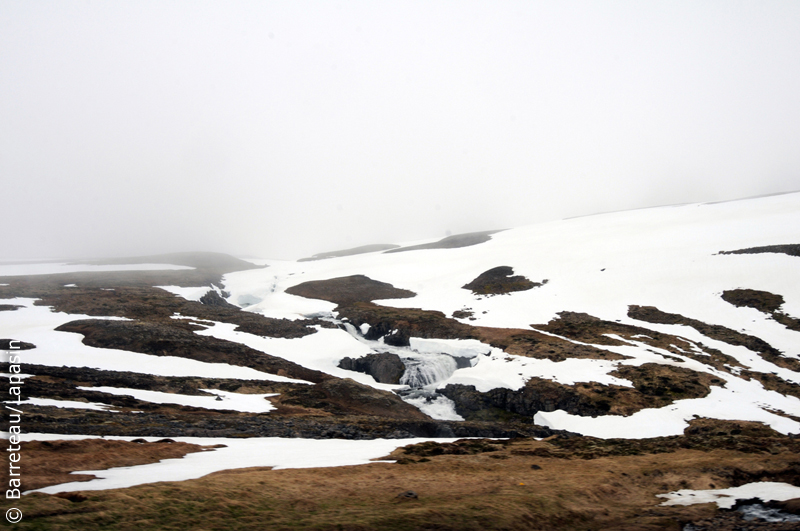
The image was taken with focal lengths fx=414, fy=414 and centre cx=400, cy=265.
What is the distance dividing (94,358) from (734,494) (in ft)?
134

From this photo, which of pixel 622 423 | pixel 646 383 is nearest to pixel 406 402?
pixel 622 423

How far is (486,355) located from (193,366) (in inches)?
1112

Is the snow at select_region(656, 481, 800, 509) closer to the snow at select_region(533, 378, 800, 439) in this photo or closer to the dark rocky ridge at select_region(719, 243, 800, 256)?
the snow at select_region(533, 378, 800, 439)

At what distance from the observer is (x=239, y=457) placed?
1845 cm

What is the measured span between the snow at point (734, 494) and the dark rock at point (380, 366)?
28.7 m

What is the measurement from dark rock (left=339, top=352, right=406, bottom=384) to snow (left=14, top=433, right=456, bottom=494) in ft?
56.7

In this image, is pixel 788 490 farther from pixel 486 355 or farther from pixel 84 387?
pixel 84 387

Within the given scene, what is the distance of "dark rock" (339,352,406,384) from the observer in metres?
41.8

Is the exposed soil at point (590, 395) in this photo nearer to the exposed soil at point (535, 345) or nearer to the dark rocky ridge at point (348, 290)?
the exposed soil at point (535, 345)

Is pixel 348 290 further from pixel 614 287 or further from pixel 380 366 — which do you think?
pixel 614 287

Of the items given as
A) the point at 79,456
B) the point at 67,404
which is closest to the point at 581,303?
the point at 67,404

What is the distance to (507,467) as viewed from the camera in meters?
18.5

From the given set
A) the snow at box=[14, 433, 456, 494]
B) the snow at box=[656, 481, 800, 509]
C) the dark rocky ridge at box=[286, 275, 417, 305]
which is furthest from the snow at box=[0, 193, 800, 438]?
the snow at box=[14, 433, 456, 494]

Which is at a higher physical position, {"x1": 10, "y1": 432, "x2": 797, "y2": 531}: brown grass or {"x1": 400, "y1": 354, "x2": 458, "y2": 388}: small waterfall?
{"x1": 10, "y1": 432, "x2": 797, "y2": 531}: brown grass
